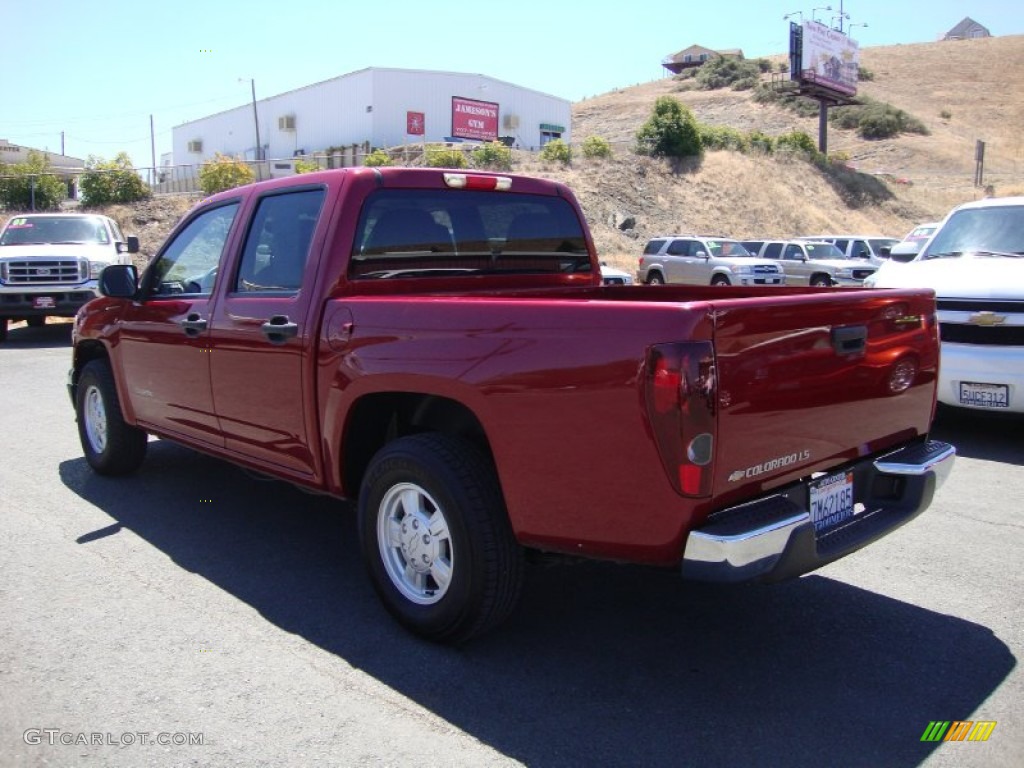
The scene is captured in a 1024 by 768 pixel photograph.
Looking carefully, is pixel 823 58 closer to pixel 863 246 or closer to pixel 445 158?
pixel 445 158

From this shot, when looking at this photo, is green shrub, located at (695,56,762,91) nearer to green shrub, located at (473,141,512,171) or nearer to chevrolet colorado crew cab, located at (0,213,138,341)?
green shrub, located at (473,141,512,171)

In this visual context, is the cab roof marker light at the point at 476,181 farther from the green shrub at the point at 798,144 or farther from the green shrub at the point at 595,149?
the green shrub at the point at 798,144

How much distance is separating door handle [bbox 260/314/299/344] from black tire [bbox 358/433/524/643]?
0.79 m

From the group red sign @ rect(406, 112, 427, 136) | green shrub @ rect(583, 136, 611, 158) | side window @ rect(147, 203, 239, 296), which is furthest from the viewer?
red sign @ rect(406, 112, 427, 136)

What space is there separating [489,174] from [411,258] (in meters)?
0.72

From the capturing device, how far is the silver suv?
78.9 feet

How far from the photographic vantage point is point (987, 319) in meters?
6.84

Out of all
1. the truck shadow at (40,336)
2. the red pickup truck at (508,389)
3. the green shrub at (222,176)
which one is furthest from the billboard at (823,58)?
the red pickup truck at (508,389)

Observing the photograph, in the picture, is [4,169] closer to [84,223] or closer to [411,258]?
→ [84,223]

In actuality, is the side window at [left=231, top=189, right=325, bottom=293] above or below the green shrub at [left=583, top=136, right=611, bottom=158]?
below

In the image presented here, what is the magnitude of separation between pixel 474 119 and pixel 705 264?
106ft

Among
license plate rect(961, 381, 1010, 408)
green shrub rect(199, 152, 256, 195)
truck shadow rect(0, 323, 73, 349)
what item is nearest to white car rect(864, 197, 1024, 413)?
license plate rect(961, 381, 1010, 408)

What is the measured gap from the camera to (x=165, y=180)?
37.6 metres

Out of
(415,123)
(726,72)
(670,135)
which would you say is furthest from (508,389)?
(726,72)
